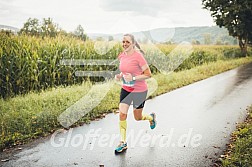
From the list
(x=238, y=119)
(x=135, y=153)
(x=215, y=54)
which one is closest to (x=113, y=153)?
(x=135, y=153)

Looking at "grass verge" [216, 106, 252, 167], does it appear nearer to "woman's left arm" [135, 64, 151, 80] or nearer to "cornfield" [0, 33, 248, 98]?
"woman's left arm" [135, 64, 151, 80]

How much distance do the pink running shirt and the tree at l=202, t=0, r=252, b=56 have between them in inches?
1035

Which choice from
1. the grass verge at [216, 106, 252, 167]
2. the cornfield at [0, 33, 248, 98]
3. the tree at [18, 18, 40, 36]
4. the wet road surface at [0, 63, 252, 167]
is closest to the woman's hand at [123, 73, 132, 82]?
the wet road surface at [0, 63, 252, 167]

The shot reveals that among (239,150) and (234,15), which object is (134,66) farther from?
(234,15)

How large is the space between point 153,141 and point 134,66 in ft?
5.11

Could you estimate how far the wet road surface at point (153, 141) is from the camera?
424 cm

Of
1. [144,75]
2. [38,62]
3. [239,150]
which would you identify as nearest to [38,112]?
[144,75]

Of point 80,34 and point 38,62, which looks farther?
point 80,34

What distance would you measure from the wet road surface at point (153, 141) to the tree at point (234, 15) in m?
23.0

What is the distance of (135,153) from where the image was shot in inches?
178

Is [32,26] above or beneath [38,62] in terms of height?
above

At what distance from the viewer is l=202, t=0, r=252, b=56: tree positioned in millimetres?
27828

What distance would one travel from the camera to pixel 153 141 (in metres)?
5.10

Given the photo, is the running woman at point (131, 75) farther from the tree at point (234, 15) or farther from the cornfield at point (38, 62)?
the tree at point (234, 15)
